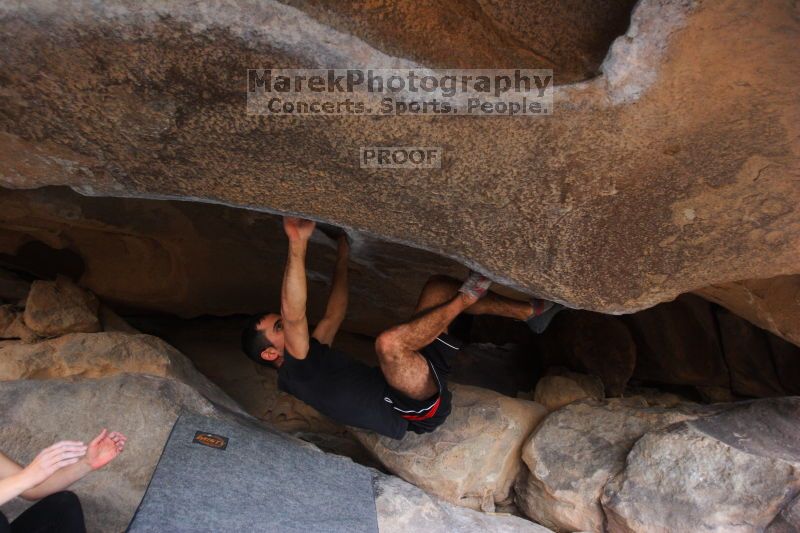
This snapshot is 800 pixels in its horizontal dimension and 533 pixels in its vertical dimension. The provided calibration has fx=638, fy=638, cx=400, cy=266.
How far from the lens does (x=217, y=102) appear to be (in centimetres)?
122

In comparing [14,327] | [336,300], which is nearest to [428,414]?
[336,300]

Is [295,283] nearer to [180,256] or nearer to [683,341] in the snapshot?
[180,256]

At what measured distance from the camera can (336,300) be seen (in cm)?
199

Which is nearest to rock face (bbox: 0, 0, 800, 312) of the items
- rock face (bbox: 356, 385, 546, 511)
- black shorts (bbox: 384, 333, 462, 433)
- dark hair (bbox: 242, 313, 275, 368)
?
black shorts (bbox: 384, 333, 462, 433)

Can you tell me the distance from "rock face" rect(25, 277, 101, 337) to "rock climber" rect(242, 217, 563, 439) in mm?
605

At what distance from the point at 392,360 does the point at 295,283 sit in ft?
1.12

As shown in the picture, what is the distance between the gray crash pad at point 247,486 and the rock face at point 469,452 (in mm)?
218

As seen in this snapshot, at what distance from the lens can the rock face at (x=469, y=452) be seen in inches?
75.7

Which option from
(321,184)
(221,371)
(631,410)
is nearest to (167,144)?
(321,184)

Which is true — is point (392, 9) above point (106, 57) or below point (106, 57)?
above

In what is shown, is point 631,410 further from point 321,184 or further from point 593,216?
point 321,184

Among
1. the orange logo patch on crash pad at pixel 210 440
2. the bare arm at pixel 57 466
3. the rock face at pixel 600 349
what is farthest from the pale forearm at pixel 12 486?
the rock face at pixel 600 349

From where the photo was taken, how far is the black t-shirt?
1.81 meters

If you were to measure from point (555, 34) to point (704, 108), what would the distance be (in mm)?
305
